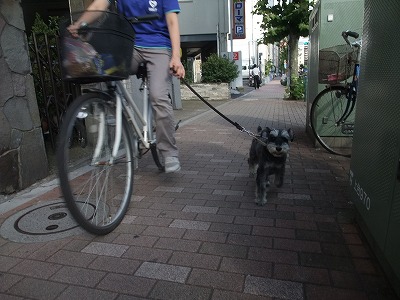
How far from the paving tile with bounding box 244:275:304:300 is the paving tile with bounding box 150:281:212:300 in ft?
0.79

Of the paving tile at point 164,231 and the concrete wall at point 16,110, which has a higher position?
the concrete wall at point 16,110

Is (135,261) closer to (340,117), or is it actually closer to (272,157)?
(272,157)

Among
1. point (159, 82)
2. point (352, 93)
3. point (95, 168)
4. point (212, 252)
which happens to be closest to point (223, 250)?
point (212, 252)

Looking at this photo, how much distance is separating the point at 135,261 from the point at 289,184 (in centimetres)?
199

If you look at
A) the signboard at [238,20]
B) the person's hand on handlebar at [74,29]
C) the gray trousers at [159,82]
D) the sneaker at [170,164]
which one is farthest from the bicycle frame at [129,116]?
the signboard at [238,20]

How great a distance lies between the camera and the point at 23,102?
3529 millimetres

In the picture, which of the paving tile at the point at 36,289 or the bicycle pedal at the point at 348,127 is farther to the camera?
the bicycle pedal at the point at 348,127

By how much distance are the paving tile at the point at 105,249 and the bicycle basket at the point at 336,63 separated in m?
3.54

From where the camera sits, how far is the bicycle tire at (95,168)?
6.86 feet

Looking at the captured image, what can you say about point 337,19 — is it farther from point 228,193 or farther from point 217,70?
point 217,70

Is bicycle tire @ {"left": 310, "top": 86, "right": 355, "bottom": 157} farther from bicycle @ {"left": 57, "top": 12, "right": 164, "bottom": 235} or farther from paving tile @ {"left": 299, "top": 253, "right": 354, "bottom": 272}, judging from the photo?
bicycle @ {"left": 57, "top": 12, "right": 164, "bottom": 235}

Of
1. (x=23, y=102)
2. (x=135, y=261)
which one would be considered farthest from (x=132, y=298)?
(x=23, y=102)

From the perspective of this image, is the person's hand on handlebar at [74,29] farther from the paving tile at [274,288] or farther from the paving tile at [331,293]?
the paving tile at [331,293]

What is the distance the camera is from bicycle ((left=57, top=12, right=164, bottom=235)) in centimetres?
211
